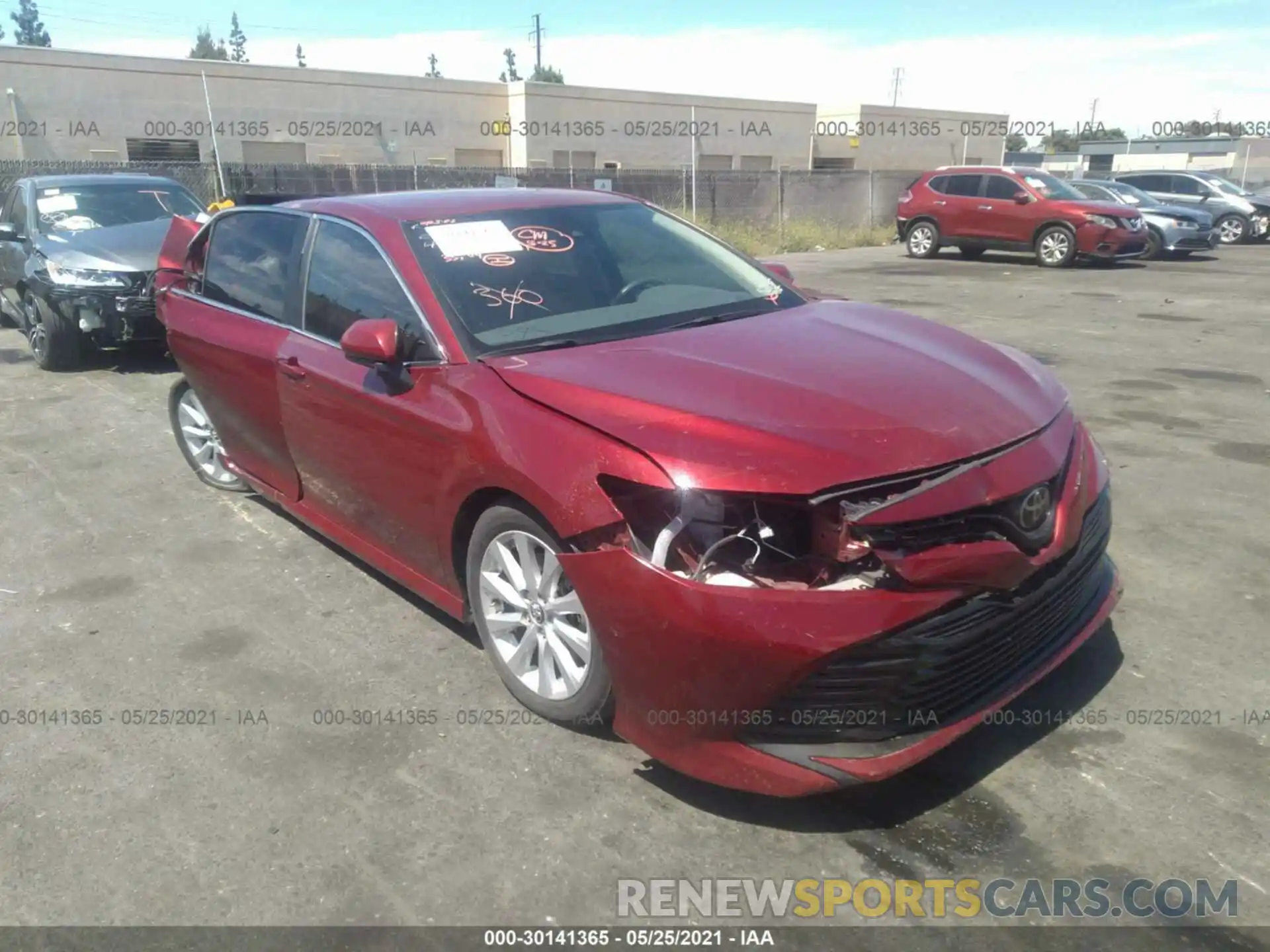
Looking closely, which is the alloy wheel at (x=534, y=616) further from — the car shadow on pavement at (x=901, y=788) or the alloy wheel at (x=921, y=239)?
the alloy wheel at (x=921, y=239)

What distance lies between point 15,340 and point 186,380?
719 cm

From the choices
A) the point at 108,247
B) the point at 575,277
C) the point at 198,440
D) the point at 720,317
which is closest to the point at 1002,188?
the point at 108,247

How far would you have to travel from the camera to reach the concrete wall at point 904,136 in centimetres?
4825

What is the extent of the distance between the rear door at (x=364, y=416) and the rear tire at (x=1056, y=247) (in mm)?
16310

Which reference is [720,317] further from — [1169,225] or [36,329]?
[1169,225]

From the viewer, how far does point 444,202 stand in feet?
13.5

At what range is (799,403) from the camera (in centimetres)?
286

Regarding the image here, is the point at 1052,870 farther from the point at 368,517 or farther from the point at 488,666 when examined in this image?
the point at 368,517

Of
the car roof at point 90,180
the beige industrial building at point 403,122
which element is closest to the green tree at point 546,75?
the beige industrial building at point 403,122

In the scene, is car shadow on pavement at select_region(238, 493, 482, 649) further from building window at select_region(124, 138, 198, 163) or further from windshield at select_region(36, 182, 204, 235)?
building window at select_region(124, 138, 198, 163)

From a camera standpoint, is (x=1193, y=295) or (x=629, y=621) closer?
(x=629, y=621)

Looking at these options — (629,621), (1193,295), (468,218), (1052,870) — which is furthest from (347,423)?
(1193,295)

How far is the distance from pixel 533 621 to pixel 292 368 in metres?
1.74

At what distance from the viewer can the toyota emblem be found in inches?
109
